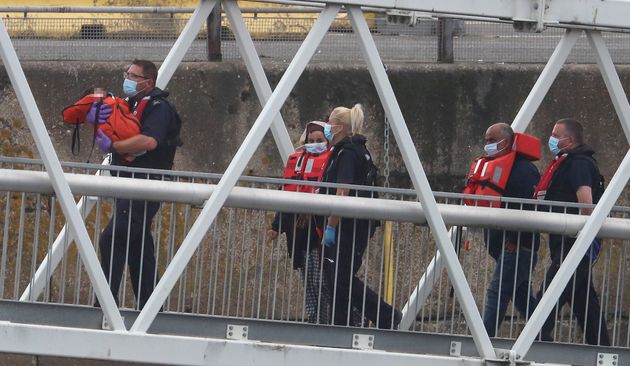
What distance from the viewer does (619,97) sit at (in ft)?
32.2

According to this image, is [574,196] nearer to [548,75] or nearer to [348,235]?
[548,75]

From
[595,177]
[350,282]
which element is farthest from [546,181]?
[350,282]

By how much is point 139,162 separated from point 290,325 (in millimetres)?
1478

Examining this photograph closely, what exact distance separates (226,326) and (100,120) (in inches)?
58.5

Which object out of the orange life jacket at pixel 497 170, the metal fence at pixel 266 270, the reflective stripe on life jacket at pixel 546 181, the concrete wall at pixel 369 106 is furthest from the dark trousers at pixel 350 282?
the concrete wall at pixel 369 106

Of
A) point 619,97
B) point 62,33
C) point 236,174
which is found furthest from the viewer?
point 62,33

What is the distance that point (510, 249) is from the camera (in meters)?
10.0

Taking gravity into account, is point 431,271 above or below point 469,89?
below

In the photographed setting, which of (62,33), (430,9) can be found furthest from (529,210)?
(62,33)

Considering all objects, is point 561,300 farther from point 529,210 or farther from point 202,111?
point 202,111

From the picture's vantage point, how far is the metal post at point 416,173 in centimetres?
930

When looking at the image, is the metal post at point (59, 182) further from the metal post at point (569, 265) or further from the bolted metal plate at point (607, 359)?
the bolted metal plate at point (607, 359)

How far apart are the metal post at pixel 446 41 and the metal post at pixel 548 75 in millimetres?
2774

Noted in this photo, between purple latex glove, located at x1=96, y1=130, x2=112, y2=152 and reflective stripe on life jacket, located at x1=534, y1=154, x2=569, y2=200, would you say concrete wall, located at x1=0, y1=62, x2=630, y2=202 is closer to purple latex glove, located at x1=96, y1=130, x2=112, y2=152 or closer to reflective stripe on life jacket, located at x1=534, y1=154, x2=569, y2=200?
reflective stripe on life jacket, located at x1=534, y1=154, x2=569, y2=200
